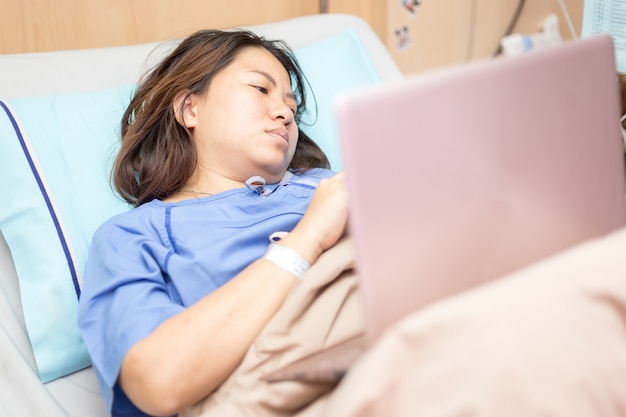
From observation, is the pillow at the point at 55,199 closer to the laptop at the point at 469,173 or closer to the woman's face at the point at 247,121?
the woman's face at the point at 247,121

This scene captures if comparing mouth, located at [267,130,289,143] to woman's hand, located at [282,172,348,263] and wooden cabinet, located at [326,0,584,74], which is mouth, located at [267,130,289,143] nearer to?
woman's hand, located at [282,172,348,263]

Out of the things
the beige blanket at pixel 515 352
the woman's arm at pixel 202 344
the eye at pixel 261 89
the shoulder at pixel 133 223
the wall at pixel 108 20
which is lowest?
the woman's arm at pixel 202 344

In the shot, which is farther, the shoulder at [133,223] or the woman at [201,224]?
the shoulder at [133,223]

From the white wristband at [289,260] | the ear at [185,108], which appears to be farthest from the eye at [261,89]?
the white wristband at [289,260]

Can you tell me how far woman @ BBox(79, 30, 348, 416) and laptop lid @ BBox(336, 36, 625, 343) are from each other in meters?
0.31

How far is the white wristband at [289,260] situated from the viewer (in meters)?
1.01

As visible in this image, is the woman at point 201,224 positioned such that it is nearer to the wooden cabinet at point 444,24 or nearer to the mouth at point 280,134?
the mouth at point 280,134

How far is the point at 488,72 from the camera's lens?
28.5 inches

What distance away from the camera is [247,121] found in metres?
1.25

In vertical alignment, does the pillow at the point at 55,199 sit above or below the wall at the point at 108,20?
below

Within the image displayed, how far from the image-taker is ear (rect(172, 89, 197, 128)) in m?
1.35

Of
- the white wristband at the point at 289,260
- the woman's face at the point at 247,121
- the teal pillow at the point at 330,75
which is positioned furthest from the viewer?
the teal pillow at the point at 330,75

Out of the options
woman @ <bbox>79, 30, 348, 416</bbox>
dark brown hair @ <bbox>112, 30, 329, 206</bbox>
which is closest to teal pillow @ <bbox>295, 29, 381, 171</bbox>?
woman @ <bbox>79, 30, 348, 416</bbox>

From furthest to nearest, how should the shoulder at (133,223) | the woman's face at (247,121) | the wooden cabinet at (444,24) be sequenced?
1. the wooden cabinet at (444,24)
2. the woman's face at (247,121)
3. the shoulder at (133,223)
